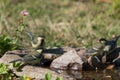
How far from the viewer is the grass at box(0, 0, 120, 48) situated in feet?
28.4

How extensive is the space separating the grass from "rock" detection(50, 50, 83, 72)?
5.14 feet

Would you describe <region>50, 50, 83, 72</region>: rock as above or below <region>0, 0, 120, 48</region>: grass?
above

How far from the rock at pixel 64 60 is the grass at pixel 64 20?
1566 millimetres

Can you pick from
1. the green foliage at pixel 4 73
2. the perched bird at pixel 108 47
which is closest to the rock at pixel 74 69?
the perched bird at pixel 108 47

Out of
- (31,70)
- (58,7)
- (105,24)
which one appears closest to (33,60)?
(31,70)

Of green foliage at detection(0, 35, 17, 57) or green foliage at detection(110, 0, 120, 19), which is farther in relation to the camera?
green foliage at detection(110, 0, 120, 19)

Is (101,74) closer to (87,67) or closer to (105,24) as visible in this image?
(87,67)

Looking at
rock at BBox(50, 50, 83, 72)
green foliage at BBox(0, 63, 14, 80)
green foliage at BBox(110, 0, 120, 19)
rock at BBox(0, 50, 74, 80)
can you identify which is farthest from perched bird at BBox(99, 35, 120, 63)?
green foliage at BBox(110, 0, 120, 19)

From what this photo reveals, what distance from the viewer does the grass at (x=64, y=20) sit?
8.66 meters

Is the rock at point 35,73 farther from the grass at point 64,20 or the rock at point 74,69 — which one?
the grass at point 64,20

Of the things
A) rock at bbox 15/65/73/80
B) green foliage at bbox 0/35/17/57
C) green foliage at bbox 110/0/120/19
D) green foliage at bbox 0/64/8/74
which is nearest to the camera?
green foliage at bbox 0/64/8/74

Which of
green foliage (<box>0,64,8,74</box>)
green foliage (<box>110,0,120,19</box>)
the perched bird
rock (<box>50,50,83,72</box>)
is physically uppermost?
green foliage (<box>0,64,8,74</box>)

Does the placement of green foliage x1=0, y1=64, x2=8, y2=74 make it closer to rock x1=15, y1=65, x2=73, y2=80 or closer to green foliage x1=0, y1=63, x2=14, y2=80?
green foliage x1=0, y1=63, x2=14, y2=80

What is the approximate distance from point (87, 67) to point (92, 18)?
3851 mm
